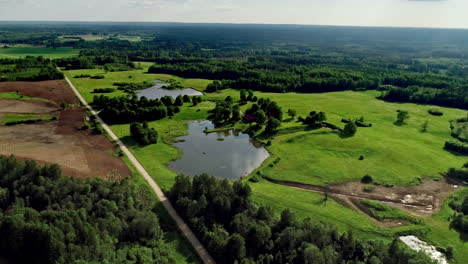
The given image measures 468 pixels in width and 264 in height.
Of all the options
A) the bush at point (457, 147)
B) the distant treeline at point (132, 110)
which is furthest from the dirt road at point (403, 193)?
the distant treeline at point (132, 110)

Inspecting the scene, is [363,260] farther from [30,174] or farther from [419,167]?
[30,174]

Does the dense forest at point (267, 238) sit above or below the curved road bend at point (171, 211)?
above

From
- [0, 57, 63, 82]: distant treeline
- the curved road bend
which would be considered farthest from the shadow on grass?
[0, 57, 63, 82]: distant treeline

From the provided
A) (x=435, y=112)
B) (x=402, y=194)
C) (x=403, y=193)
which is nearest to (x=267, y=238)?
(x=402, y=194)

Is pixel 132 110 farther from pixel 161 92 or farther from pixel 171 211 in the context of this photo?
pixel 171 211

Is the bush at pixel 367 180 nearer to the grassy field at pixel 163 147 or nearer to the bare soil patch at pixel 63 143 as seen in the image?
the grassy field at pixel 163 147

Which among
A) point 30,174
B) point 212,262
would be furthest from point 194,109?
point 212,262
